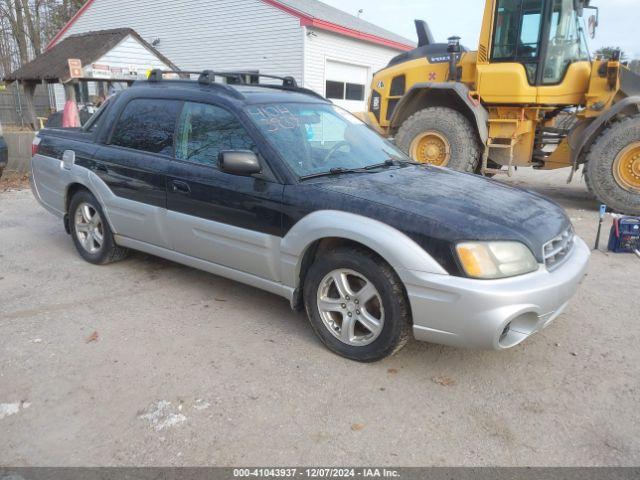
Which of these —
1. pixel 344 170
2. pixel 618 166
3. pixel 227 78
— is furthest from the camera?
pixel 618 166

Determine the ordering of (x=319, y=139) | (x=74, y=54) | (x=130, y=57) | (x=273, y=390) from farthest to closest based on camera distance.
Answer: (x=74, y=54)
(x=130, y=57)
(x=319, y=139)
(x=273, y=390)

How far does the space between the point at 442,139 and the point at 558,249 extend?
204 inches

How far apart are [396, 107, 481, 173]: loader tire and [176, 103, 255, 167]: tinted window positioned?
4841mm

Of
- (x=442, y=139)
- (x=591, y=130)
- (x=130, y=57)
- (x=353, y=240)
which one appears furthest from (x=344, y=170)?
(x=130, y=57)

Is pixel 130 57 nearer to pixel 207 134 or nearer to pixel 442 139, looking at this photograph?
pixel 442 139

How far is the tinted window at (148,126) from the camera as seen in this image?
164 inches

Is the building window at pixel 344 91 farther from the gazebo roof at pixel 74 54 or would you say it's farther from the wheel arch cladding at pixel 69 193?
the wheel arch cladding at pixel 69 193

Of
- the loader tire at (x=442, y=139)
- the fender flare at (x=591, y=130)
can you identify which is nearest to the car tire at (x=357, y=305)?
the loader tire at (x=442, y=139)

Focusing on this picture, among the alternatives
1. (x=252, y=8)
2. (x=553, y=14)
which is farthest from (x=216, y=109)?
(x=252, y=8)

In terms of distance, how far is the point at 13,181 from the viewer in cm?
950

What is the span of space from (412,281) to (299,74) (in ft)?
47.8

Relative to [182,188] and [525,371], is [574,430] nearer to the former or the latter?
[525,371]

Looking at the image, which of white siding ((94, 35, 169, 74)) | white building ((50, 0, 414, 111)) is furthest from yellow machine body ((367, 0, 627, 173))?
white siding ((94, 35, 169, 74))

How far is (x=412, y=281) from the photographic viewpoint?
2.85 m
